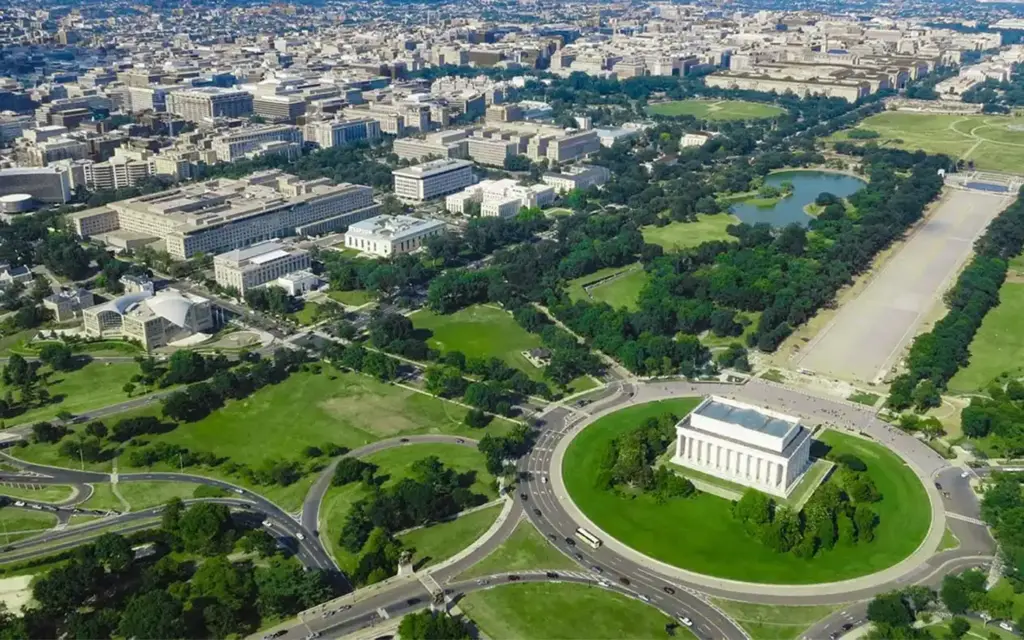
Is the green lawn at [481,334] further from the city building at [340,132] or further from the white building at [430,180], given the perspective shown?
the city building at [340,132]

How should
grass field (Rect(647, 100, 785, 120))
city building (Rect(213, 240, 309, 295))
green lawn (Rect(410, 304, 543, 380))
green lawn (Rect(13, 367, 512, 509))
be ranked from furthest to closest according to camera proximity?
grass field (Rect(647, 100, 785, 120)) → city building (Rect(213, 240, 309, 295)) → green lawn (Rect(410, 304, 543, 380)) → green lawn (Rect(13, 367, 512, 509))


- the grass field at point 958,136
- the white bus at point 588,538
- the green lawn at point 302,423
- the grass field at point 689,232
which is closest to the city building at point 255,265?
the green lawn at point 302,423

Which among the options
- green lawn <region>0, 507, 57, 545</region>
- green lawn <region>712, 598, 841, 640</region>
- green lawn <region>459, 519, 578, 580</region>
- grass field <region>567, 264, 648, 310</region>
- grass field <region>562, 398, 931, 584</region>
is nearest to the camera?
green lawn <region>712, 598, 841, 640</region>

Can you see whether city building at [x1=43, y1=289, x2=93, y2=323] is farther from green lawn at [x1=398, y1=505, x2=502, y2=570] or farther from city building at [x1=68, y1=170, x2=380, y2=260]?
green lawn at [x1=398, y1=505, x2=502, y2=570]

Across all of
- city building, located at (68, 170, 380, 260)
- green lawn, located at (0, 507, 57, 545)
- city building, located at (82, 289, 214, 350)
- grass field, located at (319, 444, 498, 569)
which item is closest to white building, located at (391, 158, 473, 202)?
city building, located at (68, 170, 380, 260)

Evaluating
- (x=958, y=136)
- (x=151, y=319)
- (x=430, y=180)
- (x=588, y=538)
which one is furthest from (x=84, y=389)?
(x=958, y=136)

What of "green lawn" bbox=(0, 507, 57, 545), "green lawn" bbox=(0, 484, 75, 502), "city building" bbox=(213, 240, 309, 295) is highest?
"city building" bbox=(213, 240, 309, 295)

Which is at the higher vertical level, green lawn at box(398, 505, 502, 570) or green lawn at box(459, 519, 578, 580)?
green lawn at box(398, 505, 502, 570)

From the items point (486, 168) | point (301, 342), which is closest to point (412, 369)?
point (301, 342)
